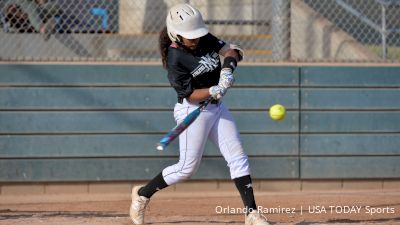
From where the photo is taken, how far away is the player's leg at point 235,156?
19.1ft

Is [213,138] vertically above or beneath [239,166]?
→ above

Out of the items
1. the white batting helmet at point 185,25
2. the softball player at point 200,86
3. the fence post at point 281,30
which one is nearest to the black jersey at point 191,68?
the softball player at point 200,86

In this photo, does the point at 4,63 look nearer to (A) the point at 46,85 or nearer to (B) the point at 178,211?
(A) the point at 46,85

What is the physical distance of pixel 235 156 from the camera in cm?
585

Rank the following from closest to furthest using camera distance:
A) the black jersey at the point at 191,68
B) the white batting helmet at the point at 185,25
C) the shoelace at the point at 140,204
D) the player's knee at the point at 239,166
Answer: the white batting helmet at the point at 185,25, the black jersey at the point at 191,68, the player's knee at the point at 239,166, the shoelace at the point at 140,204

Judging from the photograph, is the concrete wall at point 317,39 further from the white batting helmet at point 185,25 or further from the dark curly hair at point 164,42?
the white batting helmet at point 185,25

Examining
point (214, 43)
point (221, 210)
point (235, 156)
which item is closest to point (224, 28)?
point (221, 210)

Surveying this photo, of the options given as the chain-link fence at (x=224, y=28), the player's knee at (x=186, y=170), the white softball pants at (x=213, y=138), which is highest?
the chain-link fence at (x=224, y=28)

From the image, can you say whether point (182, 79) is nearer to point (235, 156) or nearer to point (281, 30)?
point (235, 156)

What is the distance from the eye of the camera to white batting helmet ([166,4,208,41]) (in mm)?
5602

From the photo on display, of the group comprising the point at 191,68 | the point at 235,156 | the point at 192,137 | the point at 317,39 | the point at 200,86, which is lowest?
the point at 235,156

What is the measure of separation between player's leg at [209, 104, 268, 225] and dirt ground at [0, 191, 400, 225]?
27.5 inches

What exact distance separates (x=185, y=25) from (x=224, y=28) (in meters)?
5.01

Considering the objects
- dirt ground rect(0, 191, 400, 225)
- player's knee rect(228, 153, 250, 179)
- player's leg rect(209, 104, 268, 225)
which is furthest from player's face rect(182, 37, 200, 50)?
dirt ground rect(0, 191, 400, 225)
